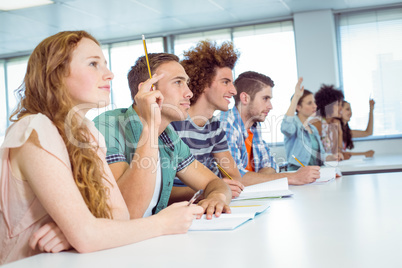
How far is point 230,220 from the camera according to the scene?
1.33 m

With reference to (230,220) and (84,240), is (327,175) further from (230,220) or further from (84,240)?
(84,240)

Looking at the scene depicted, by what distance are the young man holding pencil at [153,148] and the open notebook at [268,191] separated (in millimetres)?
153

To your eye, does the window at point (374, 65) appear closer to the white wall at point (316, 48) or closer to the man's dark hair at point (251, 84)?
the white wall at point (316, 48)

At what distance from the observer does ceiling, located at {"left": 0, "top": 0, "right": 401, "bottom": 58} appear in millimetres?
5633

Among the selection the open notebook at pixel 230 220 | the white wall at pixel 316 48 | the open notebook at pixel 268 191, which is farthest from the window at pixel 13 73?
the open notebook at pixel 230 220

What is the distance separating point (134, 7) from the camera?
577 cm

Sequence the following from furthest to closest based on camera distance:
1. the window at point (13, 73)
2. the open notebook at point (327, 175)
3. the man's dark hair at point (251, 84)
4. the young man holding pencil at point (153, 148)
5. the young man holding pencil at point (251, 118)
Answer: the window at point (13, 73) → the man's dark hair at point (251, 84) → the young man holding pencil at point (251, 118) → the open notebook at point (327, 175) → the young man holding pencil at point (153, 148)

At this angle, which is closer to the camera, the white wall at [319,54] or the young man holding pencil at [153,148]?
the young man holding pencil at [153,148]

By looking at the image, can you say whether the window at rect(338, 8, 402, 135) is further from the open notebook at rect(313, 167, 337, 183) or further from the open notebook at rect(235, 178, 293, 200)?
the open notebook at rect(235, 178, 293, 200)

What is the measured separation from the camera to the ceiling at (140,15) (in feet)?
18.5

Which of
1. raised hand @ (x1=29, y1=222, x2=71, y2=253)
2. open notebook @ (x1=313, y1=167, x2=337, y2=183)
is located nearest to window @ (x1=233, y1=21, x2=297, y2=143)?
open notebook @ (x1=313, y1=167, x2=337, y2=183)

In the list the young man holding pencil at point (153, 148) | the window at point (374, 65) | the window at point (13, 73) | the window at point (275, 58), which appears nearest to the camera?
the young man holding pencil at point (153, 148)

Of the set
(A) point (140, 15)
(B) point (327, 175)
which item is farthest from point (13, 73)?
(B) point (327, 175)

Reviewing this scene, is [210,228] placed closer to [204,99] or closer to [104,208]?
[104,208]
